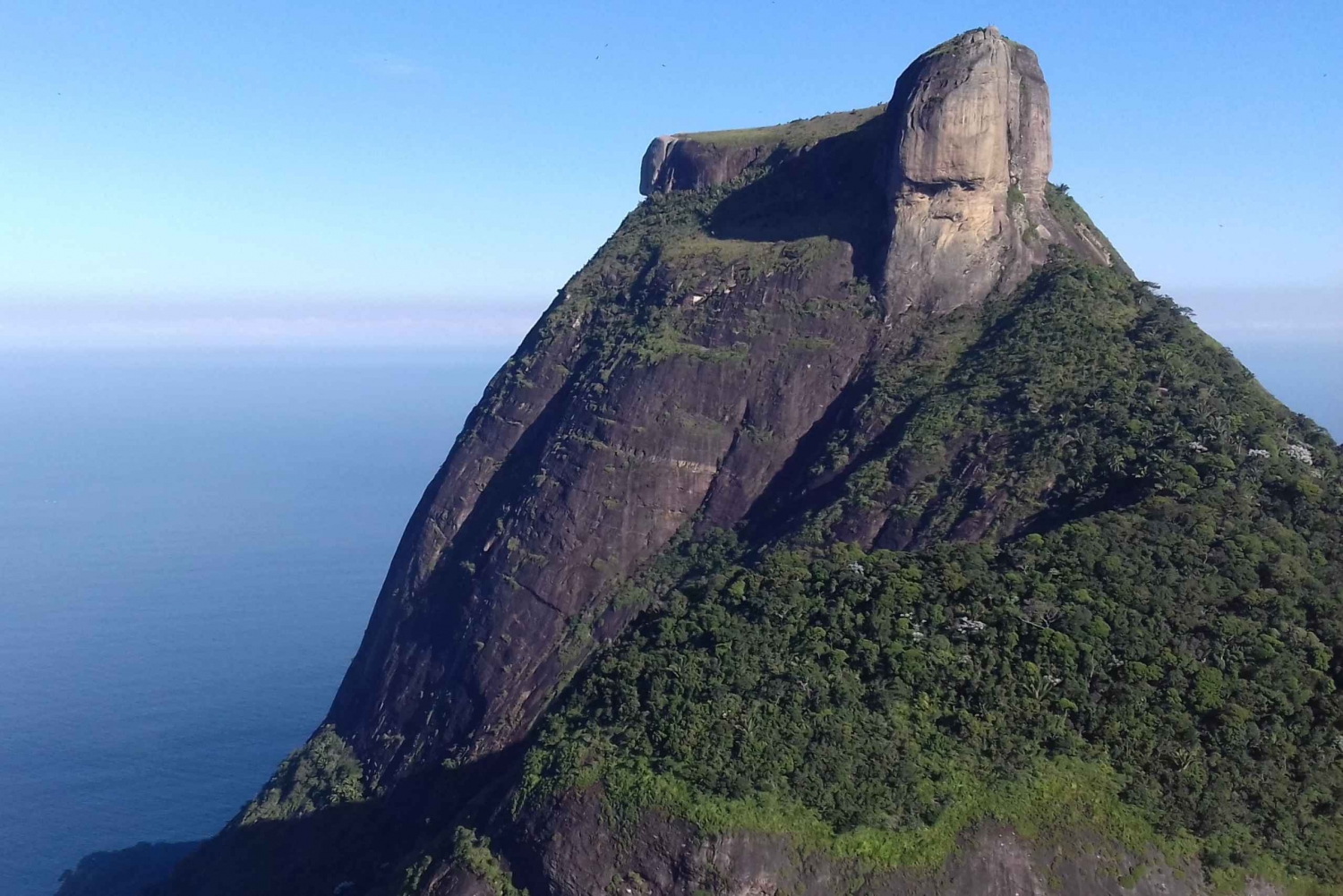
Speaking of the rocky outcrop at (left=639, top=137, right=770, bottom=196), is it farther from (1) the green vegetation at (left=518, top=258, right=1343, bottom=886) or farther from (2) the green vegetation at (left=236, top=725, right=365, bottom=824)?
(2) the green vegetation at (left=236, top=725, right=365, bottom=824)

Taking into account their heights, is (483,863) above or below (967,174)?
below

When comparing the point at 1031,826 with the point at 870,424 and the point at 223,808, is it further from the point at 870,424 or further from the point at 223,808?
the point at 223,808

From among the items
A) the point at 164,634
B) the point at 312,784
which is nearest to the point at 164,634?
the point at 164,634

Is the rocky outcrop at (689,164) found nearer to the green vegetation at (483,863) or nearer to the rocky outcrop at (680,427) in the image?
the rocky outcrop at (680,427)

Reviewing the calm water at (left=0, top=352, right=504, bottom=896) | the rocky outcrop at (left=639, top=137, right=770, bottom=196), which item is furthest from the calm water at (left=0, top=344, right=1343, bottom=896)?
the rocky outcrop at (left=639, top=137, right=770, bottom=196)

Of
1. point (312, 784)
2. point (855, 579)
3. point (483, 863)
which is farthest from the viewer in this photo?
point (312, 784)

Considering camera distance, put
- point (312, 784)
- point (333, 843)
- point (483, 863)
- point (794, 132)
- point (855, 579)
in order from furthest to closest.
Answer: point (794, 132)
point (312, 784)
point (333, 843)
point (855, 579)
point (483, 863)

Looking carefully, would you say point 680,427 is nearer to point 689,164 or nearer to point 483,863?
point 689,164

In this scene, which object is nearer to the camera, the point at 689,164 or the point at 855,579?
the point at 855,579
